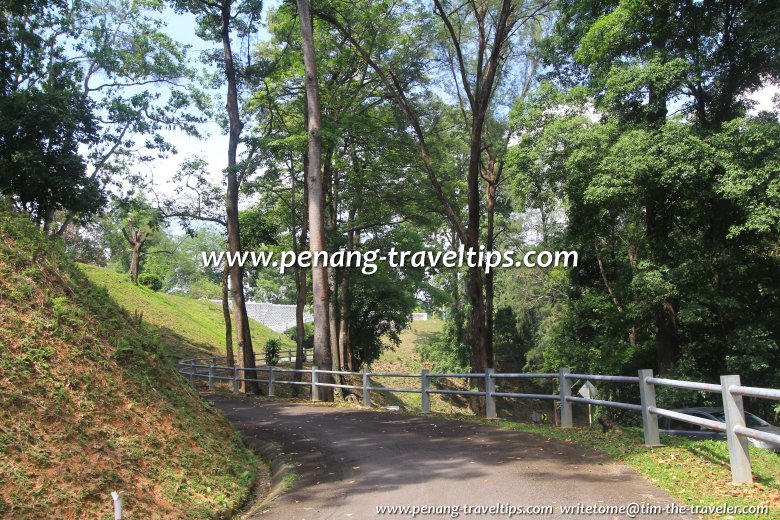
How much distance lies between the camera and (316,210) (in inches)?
717

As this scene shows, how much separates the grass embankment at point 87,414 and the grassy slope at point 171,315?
32045 mm

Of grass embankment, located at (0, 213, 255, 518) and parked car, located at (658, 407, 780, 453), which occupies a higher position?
grass embankment, located at (0, 213, 255, 518)

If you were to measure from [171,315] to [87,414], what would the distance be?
3901 centimetres

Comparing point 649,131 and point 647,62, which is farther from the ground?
point 647,62

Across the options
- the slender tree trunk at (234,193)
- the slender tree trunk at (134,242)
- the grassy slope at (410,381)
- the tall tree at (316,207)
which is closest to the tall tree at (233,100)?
the slender tree trunk at (234,193)

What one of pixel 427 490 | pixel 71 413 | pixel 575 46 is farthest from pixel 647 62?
pixel 71 413

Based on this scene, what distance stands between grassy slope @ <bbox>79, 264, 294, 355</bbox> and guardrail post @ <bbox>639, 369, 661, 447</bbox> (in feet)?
115

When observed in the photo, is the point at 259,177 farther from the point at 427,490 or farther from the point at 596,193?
the point at 427,490

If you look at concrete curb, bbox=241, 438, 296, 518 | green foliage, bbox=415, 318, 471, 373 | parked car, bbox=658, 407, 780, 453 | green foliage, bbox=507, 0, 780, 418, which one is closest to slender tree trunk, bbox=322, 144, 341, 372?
green foliage, bbox=507, 0, 780, 418

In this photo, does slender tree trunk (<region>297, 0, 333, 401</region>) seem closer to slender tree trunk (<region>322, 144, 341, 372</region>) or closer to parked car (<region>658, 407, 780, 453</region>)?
slender tree trunk (<region>322, 144, 341, 372</region>)

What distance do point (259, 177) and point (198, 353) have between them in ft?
49.8

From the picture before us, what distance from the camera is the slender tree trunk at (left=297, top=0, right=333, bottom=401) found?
715 inches

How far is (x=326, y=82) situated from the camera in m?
25.9

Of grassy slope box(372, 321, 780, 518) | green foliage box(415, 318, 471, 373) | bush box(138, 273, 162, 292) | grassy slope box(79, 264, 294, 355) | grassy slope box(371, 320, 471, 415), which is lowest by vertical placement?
grassy slope box(371, 320, 471, 415)
